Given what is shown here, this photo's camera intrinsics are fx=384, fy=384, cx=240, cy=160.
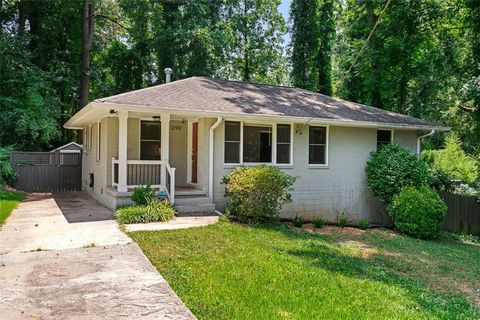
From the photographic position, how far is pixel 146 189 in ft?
31.3

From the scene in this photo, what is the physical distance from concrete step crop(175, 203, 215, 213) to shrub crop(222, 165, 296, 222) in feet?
→ 3.17

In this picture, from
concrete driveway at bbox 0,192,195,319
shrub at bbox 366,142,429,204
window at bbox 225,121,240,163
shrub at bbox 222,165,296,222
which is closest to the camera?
concrete driveway at bbox 0,192,195,319

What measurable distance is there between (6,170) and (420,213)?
14751mm

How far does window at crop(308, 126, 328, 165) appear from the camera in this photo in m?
11.9

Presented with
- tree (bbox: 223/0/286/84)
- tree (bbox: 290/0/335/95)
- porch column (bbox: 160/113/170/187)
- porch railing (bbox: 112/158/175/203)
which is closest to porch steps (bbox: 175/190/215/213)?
porch railing (bbox: 112/158/175/203)

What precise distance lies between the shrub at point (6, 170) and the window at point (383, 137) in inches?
548

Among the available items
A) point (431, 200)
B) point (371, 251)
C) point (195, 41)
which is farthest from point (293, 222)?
point (195, 41)

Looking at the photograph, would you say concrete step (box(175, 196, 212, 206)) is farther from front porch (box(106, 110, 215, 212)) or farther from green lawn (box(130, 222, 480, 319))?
green lawn (box(130, 222, 480, 319))

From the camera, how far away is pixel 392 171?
1164cm

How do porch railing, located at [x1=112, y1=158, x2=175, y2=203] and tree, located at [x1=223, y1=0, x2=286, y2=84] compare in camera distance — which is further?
tree, located at [x1=223, y1=0, x2=286, y2=84]

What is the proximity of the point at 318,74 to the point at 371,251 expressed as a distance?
18.4 m

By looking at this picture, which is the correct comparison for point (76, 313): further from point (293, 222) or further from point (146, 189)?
point (293, 222)

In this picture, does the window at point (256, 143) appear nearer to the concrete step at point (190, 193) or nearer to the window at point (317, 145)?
the window at point (317, 145)

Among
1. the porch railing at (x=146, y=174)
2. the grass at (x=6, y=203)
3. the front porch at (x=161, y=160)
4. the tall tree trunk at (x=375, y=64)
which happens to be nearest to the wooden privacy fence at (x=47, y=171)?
the grass at (x=6, y=203)
